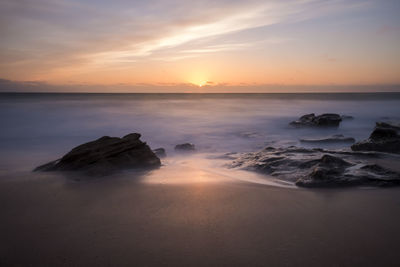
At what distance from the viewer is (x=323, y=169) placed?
4.59m

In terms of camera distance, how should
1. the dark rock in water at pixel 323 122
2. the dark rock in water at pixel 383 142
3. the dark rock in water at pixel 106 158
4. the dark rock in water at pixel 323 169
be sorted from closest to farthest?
the dark rock in water at pixel 323 169
the dark rock in water at pixel 106 158
the dark rock in water at pixel 383 142
the dark rock in water at pixel 323 122

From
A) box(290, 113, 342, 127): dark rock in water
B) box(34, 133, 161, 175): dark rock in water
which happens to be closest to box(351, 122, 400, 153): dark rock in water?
box(34, 133, 161, 175): dark rock in water

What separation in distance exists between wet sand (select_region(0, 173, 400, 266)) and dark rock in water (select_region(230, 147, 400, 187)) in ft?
0.98

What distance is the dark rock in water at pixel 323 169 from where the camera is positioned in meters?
4.37

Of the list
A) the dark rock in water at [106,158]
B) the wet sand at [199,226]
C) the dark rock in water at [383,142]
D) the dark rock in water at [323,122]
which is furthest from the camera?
the dark rock in water at [323,122]

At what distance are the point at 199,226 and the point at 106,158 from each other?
357 centimetres

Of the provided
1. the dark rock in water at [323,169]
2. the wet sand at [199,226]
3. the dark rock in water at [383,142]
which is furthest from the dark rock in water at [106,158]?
the dark rock in water at [383,142]

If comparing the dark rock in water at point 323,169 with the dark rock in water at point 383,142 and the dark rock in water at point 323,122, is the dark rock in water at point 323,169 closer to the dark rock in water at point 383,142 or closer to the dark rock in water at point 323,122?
the dark rock in water at point 383,142

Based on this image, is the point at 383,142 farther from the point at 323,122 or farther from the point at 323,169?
the point at 323,122

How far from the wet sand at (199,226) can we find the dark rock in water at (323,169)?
30 centimetres

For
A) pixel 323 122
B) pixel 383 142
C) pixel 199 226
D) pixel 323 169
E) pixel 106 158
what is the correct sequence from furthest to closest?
pixel 323 122
pixel 383 142
pixel 106 158
pixel 323 169
pixel 199 226

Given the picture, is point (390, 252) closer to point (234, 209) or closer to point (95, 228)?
point (234, 209)

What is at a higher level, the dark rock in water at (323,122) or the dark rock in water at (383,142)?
the dark rock in water at (383,142)

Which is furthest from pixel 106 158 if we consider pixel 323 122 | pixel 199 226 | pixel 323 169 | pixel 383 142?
pixel 323 122
